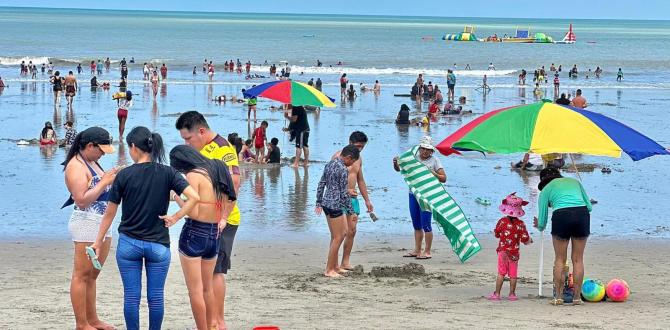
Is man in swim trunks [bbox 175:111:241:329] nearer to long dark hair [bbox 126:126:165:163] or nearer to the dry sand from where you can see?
the dry sand

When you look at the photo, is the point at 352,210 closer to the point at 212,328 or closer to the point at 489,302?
the point at 489,302

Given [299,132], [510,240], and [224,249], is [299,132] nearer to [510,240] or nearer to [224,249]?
[510,240]

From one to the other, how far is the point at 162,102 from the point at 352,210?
25.8 metres

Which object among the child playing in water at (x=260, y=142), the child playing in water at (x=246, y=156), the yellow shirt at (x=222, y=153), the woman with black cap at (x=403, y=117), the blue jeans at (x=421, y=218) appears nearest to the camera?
the yellow shirt at (x=222, y=153)

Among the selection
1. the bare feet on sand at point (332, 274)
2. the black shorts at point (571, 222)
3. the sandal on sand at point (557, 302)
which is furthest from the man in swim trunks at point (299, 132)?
the black shorts at point (571, 222)

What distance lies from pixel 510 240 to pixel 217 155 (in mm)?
→ 3193

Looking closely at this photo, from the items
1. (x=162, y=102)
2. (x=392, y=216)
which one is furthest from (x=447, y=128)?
(x=392, y=216)

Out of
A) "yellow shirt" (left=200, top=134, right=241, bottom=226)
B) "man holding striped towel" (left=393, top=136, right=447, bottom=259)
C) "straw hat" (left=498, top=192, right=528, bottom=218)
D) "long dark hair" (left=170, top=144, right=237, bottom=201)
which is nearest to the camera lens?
"long dark hair" (left=170, top=144, right=237, bottom=201)

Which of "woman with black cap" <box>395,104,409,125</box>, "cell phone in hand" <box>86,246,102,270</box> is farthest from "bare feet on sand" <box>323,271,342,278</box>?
"woman with black cap" <box>395,104,409,125</box>

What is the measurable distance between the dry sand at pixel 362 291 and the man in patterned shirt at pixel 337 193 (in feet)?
1.77

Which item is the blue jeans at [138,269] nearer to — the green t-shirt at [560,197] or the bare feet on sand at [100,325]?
the bare feet on sand at [100,325]

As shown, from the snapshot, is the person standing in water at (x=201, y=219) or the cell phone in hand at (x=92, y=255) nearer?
the cell phone in hand at (x=92, y=255)

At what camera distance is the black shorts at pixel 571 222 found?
8.61m

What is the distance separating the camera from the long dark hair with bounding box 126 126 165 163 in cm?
655
